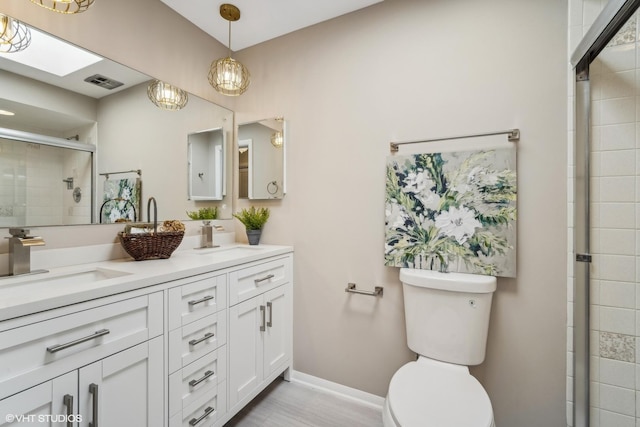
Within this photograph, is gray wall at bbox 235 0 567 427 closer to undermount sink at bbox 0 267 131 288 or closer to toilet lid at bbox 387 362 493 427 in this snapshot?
toilet lid at bbox 387 362 493 427

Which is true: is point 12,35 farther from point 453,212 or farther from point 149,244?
point 453,212

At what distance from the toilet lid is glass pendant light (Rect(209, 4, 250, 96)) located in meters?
1.85

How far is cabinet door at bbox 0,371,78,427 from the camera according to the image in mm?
780

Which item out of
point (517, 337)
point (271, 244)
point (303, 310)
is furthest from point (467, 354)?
point (271, 244)

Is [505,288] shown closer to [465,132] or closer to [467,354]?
[467,354]

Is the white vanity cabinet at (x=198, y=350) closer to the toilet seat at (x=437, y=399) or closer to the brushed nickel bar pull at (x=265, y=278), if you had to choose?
the brushed nickel bar pull at (x=265, y=278)

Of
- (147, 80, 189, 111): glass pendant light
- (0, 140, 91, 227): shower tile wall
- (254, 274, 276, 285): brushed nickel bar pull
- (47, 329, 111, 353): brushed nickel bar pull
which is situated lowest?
(47, 329, 111, 353): brushed nickel bar pull

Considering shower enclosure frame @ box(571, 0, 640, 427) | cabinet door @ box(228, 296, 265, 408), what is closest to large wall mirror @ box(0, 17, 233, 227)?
cabinet door @ box(228, 296, 265, 408)

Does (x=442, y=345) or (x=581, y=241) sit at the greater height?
(x=581, y=241)

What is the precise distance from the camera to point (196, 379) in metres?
1.30

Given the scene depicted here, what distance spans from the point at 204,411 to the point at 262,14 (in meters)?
2.26

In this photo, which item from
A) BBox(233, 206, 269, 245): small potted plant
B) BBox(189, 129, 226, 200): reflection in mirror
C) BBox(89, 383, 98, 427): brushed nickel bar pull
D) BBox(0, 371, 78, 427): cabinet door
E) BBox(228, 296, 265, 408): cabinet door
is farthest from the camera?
BBox(233, 206, 269, 245): small potted plant

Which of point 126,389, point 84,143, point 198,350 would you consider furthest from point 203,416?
point 84,143

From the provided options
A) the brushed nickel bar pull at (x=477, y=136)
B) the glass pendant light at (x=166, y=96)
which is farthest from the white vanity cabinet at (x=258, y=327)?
the glass pendant light at (x=166, y=96)
